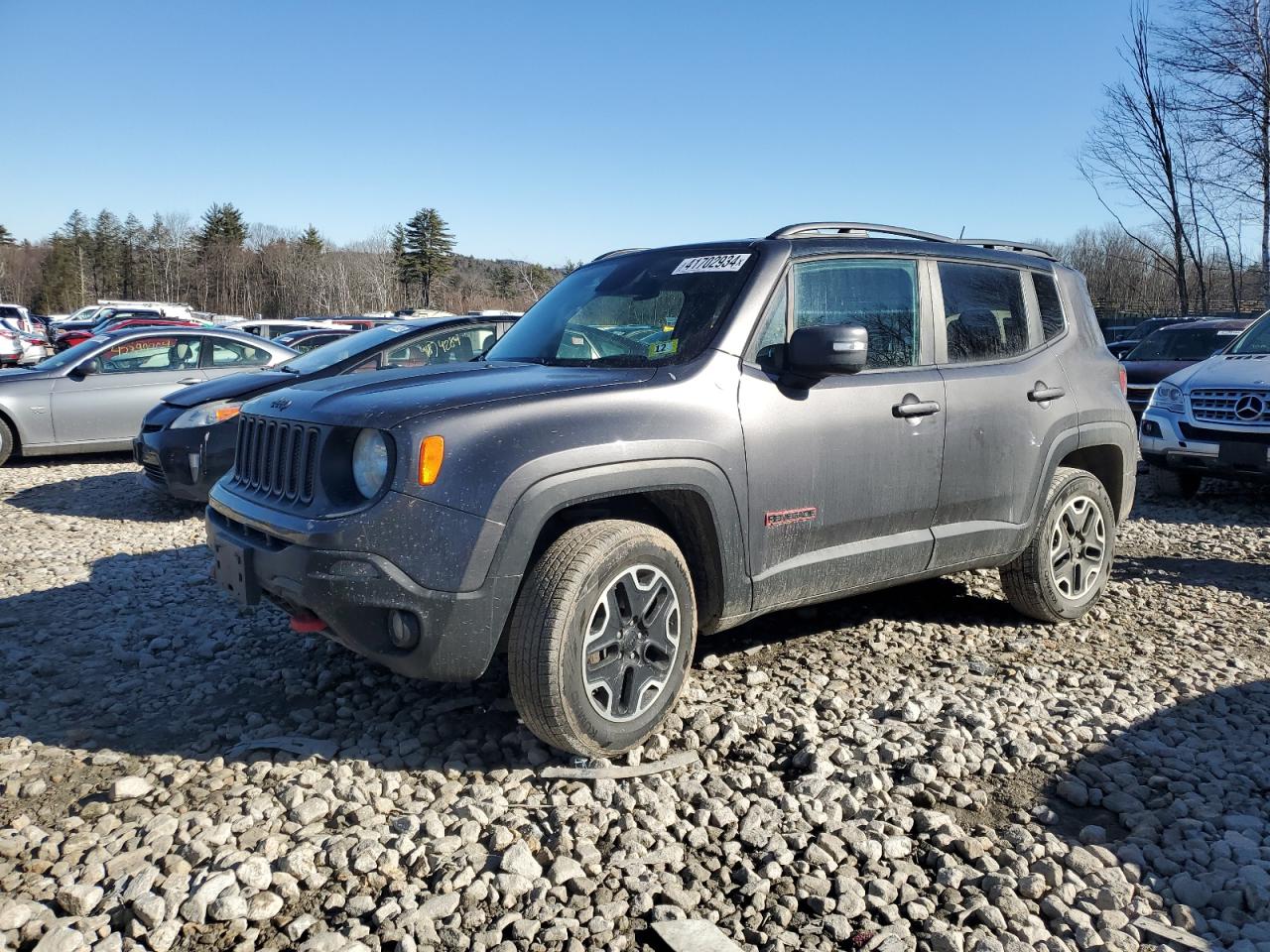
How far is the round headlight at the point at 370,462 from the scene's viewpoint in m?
3.16

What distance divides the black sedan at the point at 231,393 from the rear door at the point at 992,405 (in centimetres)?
388

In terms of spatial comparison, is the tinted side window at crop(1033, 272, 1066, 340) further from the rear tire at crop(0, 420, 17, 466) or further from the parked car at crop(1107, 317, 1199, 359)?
the parked car at crop(1107, 317, 1199, 359)

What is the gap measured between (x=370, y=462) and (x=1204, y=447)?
25.7 ft

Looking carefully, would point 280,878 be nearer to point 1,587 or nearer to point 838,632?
point 838,632

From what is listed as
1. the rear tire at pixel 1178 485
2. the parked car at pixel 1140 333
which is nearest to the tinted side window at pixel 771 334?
the rear tire at pixel 1178 485

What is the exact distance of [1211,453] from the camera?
27.5ft

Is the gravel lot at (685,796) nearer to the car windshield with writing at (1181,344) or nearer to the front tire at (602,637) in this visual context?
the front tire at (602,637)

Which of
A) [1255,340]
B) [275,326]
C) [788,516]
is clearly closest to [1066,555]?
[788,516]

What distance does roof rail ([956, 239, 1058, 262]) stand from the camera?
16.3 ft

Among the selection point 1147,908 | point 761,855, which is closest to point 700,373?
point 761,855

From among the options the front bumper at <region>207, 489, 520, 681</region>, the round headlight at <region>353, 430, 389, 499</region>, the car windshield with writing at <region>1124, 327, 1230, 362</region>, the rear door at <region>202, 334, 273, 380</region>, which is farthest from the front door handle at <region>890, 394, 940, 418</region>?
the car windshield with writing at <region>1124, 327, 1230, 362</region>

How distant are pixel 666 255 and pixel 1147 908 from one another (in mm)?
3054

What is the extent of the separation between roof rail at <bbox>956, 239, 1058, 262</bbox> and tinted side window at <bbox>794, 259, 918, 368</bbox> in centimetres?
72

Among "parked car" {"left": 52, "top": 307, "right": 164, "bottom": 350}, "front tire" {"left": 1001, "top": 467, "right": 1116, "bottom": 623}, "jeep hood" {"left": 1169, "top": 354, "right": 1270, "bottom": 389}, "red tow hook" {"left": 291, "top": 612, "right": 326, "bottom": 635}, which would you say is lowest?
"front tire" {"left": 1001, "top": 467, "right": 1116, "bottom": 623}
